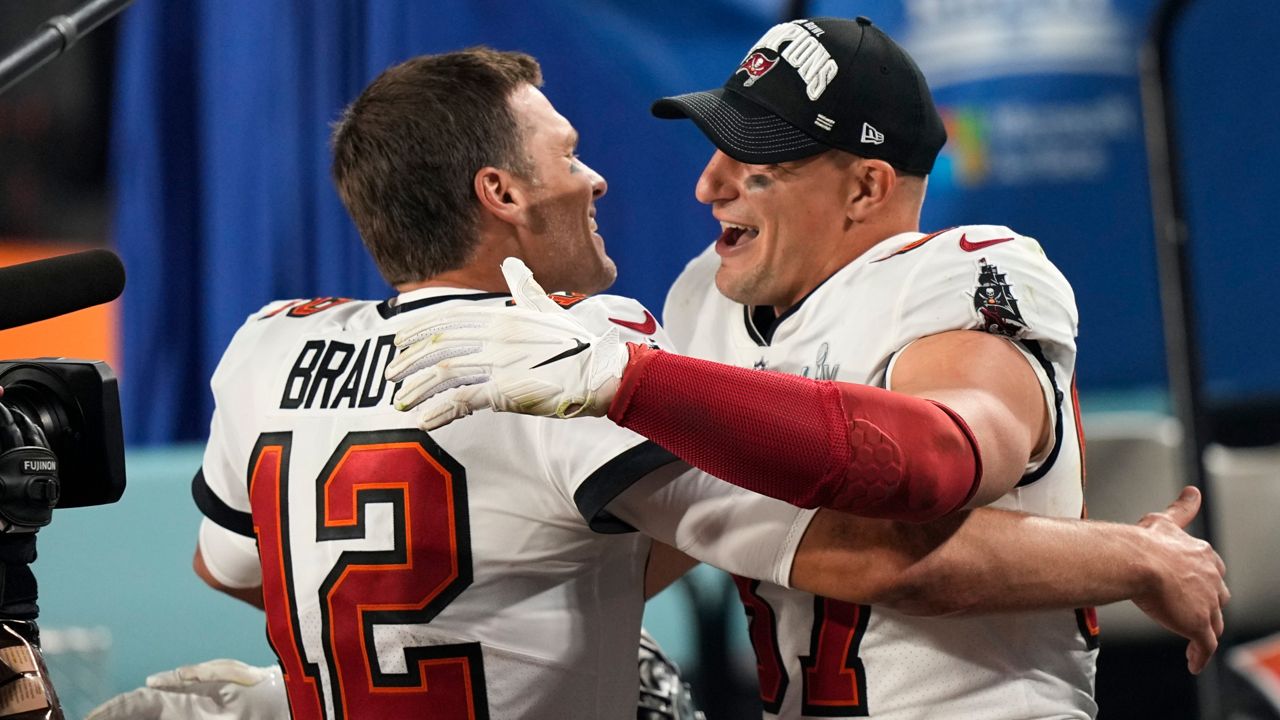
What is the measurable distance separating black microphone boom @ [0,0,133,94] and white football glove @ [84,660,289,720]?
70cm

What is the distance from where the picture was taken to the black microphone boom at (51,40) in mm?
1388

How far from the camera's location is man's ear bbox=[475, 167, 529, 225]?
60.7 inches

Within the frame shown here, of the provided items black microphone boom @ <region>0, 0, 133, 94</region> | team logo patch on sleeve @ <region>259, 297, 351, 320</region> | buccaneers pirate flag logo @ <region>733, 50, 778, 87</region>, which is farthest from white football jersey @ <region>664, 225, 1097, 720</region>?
black microphone boom @ <region>0, 0, 133, 94</region>

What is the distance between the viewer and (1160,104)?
3.09m

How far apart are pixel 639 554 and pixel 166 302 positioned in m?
2.16

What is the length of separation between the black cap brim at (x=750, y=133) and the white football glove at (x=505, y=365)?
46 cm

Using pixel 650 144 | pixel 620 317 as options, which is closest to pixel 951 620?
A: pixel 620 317

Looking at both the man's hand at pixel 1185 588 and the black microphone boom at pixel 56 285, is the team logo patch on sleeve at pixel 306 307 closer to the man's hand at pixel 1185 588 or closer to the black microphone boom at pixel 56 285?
the black microphone boom at pixel 56 285

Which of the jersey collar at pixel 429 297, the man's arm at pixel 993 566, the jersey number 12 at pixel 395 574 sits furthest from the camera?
the jersey collar at pixel 429 297

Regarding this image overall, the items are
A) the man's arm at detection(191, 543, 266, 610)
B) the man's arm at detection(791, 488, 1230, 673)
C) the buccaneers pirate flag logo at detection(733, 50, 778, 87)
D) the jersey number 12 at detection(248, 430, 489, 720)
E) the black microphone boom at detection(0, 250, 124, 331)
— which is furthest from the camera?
the man's arm at detection(191, 543, 266, 610)

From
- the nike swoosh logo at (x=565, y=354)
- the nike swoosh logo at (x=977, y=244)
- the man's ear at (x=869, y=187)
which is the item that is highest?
the man's ear at (x=869, y=187)

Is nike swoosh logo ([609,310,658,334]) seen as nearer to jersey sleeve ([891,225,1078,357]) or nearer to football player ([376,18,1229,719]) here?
football player ([376,18,1229,719])

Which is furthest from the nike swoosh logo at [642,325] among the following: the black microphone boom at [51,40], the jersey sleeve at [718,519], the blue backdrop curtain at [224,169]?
the blue backdrop curtain at [224,169]

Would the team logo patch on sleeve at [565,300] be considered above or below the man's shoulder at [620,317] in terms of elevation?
above
